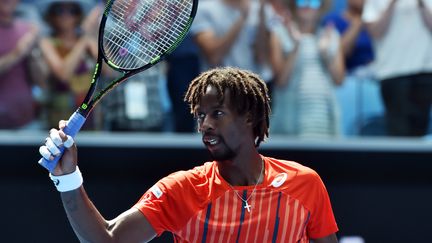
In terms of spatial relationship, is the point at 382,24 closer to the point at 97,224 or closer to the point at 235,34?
the point at 235,34

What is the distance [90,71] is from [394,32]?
2208 millimetres

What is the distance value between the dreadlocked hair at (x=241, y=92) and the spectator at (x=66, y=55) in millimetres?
2777

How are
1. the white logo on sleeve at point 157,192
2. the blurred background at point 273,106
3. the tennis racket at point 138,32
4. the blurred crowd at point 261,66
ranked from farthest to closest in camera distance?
the blurred crowd at point 261,66, the blurred background at point 273,106, the tennis racket at point 138,32, the white logo on sleeve at point 157,192

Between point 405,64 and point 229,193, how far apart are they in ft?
10.7

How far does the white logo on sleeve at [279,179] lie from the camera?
3902 mm

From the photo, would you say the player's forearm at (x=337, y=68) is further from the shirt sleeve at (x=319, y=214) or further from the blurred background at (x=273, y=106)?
the shirt sleeve at (x=319, y=214)

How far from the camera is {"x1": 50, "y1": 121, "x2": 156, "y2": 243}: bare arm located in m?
3.46

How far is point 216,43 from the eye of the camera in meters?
6.62

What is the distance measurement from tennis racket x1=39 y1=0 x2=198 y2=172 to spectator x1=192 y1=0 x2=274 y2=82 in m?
1.96

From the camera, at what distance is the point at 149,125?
662 centimetres

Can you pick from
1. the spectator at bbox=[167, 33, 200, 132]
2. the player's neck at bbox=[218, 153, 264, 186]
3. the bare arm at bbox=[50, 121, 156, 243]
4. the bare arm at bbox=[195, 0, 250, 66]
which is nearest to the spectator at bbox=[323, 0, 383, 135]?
the bare arm at bbox=[195, 0, 250, 66]

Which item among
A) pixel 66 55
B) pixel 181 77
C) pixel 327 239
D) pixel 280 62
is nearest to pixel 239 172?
pixel 327 239

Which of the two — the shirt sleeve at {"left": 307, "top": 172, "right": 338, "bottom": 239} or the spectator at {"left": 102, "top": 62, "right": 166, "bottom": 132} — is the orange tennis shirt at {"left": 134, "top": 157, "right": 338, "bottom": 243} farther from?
the spectator at {"left": 102, "top": 62, "right": 166, "bottom": 132}

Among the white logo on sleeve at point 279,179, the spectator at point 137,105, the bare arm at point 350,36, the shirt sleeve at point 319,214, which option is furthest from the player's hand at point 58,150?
the bare arm at point 350,36
